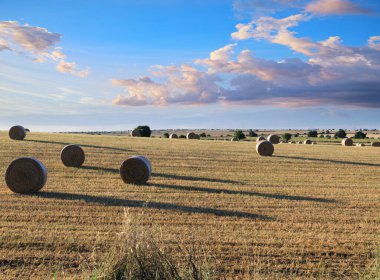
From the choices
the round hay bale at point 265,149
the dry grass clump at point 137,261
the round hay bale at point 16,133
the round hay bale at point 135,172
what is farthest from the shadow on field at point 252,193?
the round hay bale at point 16,133

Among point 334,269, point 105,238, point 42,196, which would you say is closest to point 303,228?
point 334,269

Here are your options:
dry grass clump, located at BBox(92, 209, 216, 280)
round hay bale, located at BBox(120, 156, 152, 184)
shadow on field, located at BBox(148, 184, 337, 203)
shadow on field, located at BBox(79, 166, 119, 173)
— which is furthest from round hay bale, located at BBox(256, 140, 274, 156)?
dry grass clump, located at BBox(92, 209, 216, 280)

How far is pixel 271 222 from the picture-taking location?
12992 mm

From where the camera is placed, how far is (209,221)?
1280 cm

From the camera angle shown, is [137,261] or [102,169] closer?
[137,261]

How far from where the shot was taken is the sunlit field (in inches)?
363

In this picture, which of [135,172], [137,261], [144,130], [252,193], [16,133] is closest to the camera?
[137,261]

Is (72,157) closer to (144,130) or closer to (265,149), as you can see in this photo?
(265,149)

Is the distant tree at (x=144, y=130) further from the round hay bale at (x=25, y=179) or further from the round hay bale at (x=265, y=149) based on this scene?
the round hay bale at (x=25, y=179)

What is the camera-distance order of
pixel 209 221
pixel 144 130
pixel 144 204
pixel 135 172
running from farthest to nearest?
pixel 144 130 < pixel 135 172 < pixel 144 204 < pixel 209 221

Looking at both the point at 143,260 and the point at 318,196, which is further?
the point at 318,196

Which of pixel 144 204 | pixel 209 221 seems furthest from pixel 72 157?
pixel 209 221

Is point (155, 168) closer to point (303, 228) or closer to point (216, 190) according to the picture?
point (216, 190)

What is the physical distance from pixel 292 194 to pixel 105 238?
9919 millimetres
